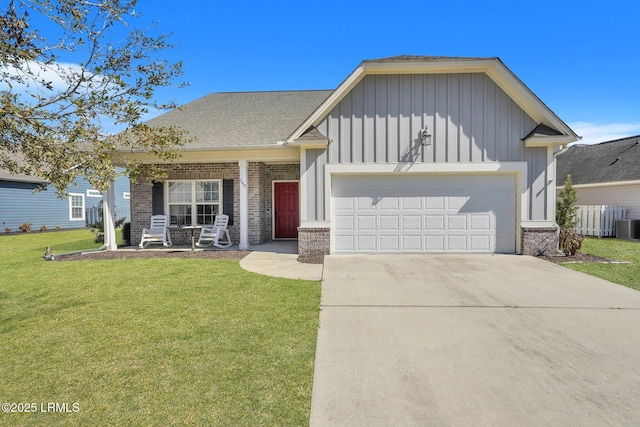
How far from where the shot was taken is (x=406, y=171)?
858 centimetres

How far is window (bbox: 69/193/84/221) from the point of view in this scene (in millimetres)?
20016

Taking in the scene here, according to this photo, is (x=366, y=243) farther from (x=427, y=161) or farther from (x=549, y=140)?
(x=549, y=140)

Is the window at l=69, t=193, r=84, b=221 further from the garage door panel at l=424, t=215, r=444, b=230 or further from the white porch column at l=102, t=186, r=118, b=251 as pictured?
the garage door panel at l=424, t=215, r=444, b=230

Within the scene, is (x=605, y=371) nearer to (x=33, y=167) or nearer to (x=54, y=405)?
(x=54, y=405)

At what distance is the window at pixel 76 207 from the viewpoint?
65.7 feet

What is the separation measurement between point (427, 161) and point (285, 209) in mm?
5586

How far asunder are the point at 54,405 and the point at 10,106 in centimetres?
273

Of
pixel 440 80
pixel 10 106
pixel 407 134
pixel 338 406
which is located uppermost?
pixel 440 80

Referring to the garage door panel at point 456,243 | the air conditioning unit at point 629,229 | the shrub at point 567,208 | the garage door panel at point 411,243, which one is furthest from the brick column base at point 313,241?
the air conditioning unit at point 629,229

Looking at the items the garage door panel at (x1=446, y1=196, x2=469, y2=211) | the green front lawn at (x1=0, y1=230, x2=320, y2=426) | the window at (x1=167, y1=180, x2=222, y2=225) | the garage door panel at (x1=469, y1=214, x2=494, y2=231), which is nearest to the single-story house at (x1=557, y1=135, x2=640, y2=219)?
the garage door panel at (x1=469, y1=214, x2=494, y2=231)

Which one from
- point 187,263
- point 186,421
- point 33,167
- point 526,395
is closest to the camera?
point 186,421

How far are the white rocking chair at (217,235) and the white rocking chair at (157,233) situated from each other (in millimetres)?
1085

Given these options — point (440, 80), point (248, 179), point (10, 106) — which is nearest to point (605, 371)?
point (10, 106)

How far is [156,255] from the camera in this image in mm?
9164
